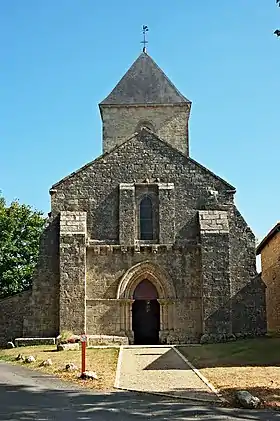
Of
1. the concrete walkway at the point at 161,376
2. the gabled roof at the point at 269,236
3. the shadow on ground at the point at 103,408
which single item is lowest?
the shadow on ground at the point at 103,408

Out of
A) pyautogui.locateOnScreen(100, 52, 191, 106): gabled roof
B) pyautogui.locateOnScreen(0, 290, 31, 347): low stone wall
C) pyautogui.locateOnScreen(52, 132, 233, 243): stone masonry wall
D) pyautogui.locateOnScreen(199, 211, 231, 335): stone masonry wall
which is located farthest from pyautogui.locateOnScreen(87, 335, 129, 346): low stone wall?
pyautogui.locateOnScreen(100, 52, 191, 106): gabled roof

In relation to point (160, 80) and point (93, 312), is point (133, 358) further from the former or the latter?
point (160, 80)

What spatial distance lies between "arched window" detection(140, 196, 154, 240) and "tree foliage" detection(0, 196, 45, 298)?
13.7 meters

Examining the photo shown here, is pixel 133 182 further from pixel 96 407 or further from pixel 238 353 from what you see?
pixel 96 407

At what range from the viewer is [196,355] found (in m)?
19.1

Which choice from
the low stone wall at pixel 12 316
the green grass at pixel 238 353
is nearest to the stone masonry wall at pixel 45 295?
the low stone wall at pixel 12 316

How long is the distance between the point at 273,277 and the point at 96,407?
73.1 feet

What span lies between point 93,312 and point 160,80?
61.9 ft

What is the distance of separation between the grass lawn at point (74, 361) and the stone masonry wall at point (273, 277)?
36.0 ft

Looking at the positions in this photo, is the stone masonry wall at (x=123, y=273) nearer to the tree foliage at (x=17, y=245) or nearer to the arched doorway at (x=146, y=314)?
the arched doorway at (x=146, y=314)

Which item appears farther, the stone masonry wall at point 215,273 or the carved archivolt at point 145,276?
the carved archivolt at point 145,276

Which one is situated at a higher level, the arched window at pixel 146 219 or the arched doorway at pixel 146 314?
the arched window at pixel 146 219

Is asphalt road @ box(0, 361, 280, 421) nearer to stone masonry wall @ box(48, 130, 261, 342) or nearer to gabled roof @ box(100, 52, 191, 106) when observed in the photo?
stone masonry wall @ box(48, 130, 261, 342)

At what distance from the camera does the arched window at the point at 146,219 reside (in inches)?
1024
